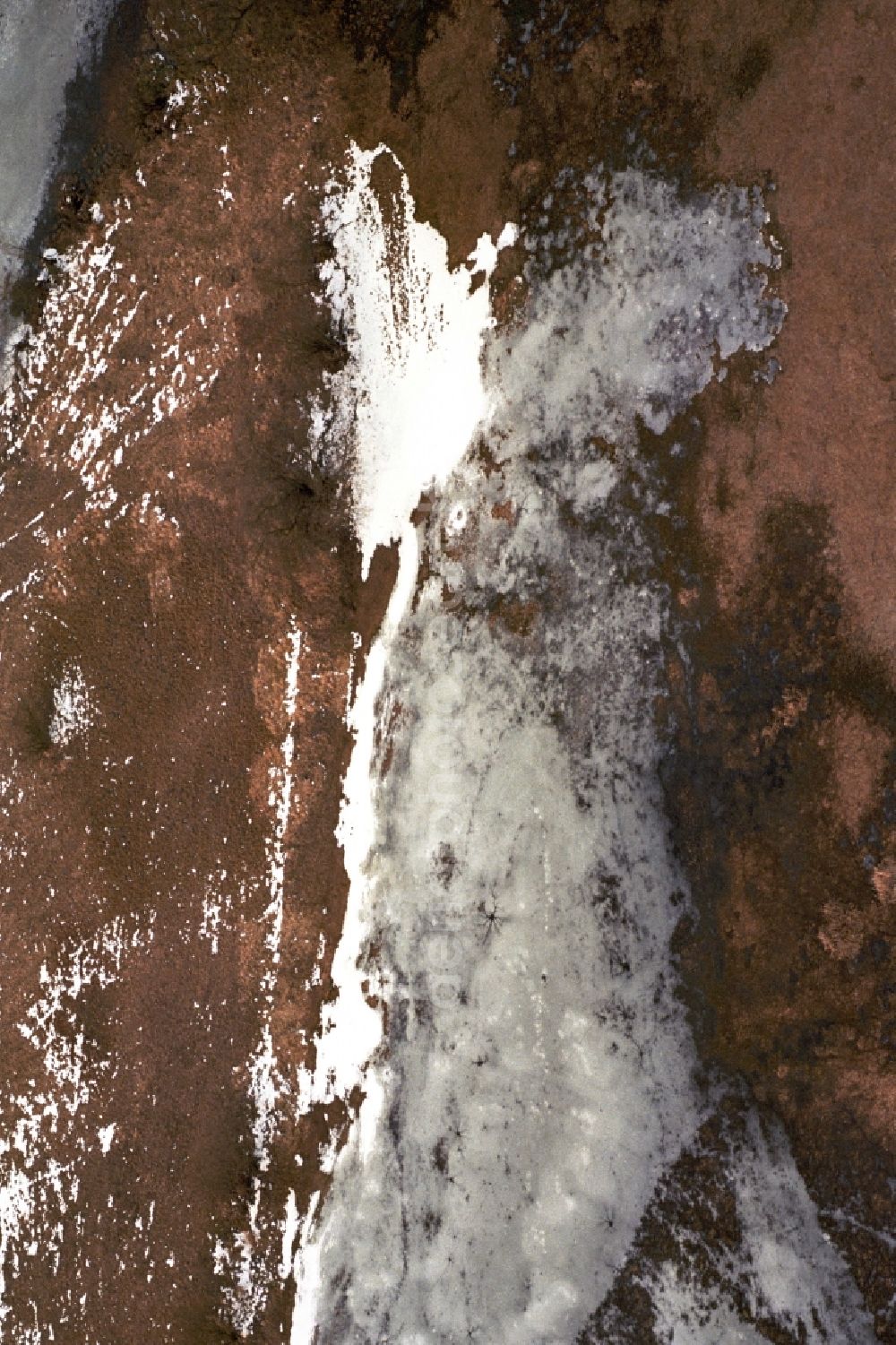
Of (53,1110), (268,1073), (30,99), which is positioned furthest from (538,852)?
(30,99)

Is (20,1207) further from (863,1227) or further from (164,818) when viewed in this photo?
(863,1227)

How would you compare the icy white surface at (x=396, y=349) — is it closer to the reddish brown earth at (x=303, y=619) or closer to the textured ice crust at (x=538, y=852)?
the textured ice crust at (x=538, y=852)

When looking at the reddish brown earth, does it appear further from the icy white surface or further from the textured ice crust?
the textured ice crust

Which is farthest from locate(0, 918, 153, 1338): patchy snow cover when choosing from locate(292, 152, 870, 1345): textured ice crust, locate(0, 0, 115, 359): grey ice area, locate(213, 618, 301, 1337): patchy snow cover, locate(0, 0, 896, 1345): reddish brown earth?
locate(0, 0, 115, 359): grey ice area

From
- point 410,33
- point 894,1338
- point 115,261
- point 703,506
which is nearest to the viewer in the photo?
point 894,1338

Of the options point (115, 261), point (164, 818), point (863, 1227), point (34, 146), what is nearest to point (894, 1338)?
point (863, 1227)

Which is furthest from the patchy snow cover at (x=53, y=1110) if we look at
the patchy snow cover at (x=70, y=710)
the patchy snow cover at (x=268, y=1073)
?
the patchy snow cover at (x=70, y=710)

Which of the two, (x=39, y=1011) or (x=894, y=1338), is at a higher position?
(x=39, y=1011)
